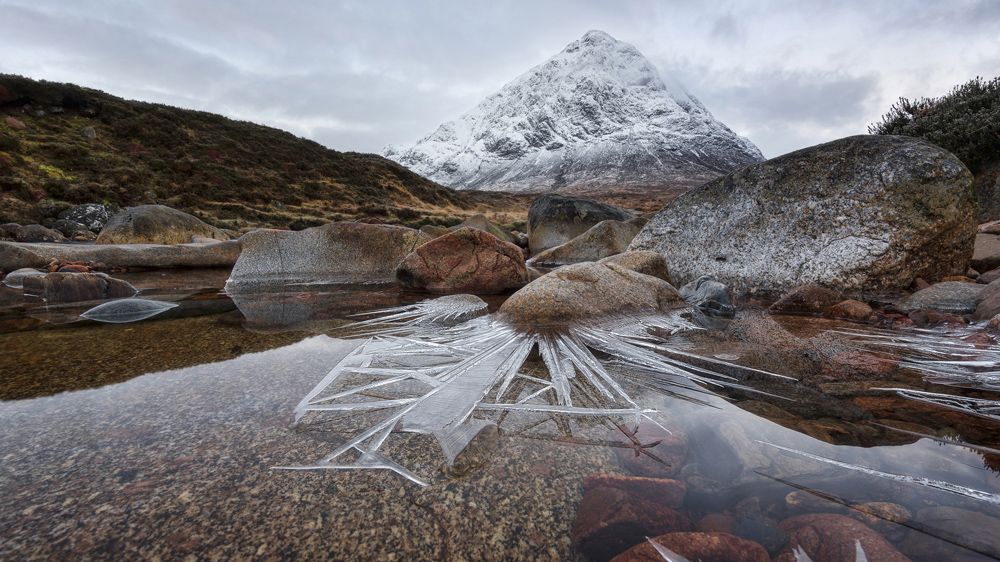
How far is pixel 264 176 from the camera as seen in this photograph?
1043 inches

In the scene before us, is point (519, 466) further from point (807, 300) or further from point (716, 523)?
point (807, 300)

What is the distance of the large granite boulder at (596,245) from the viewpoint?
944cm

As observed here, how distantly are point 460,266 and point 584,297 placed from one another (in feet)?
8.36

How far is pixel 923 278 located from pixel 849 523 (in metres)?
4.56

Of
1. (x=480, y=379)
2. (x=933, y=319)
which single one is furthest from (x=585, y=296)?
(x=933, y=319)

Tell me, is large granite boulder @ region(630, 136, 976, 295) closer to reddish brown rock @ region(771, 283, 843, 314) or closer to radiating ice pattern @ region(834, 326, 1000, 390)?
reddish brown rock @ region(771, 283, 843, 314)

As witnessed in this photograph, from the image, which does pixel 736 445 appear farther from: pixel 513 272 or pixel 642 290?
pixel 513 272

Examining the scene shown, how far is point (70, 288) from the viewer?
4.28 metres

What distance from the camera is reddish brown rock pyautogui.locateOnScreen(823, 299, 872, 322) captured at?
314 cm

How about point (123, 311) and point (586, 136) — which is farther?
point (586, 136)

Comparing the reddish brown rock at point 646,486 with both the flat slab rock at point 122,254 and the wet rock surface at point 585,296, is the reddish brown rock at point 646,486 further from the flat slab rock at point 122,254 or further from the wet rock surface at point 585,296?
the flat slab rock at point 122,254

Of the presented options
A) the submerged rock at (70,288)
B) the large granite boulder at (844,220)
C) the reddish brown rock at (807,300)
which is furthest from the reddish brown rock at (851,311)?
the submerged rock at (70,288)

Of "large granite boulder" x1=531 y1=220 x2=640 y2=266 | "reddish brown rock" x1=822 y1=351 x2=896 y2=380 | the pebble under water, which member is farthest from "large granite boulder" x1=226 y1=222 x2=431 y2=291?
"reddish brown rock" x1=822 y1=351 x2=896 y2=380

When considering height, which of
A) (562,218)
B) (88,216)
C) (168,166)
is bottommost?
(88,216)
